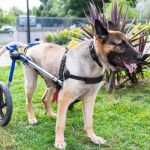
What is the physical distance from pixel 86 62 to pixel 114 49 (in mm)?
415

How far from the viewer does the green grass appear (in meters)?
4.14

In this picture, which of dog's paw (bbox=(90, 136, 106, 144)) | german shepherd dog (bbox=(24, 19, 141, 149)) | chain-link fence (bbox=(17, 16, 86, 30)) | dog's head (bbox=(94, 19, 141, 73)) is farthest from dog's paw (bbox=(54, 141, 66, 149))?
chain-link fence (bbox=(17, 16, 86, 30))

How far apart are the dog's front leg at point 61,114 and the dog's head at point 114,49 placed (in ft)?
2.18

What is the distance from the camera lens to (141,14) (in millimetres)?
41656

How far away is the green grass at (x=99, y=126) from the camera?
13.6 ft

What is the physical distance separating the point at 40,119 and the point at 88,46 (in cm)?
180

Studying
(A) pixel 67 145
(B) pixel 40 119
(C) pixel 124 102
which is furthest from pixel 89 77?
(C) pixel 124 102

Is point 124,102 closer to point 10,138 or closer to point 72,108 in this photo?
point 72,108

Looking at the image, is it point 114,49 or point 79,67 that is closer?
point 114,49

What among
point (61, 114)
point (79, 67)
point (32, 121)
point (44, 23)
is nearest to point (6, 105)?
point (32, 121)

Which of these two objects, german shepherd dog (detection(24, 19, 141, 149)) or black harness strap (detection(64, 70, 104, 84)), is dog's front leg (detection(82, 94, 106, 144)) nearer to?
german shepherd dog (detection(24, 19, 141, 149))

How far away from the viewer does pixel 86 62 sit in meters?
3.85

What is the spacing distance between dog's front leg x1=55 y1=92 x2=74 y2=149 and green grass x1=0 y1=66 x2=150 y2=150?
10cm

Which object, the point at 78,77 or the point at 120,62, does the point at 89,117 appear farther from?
the point at 120,62
